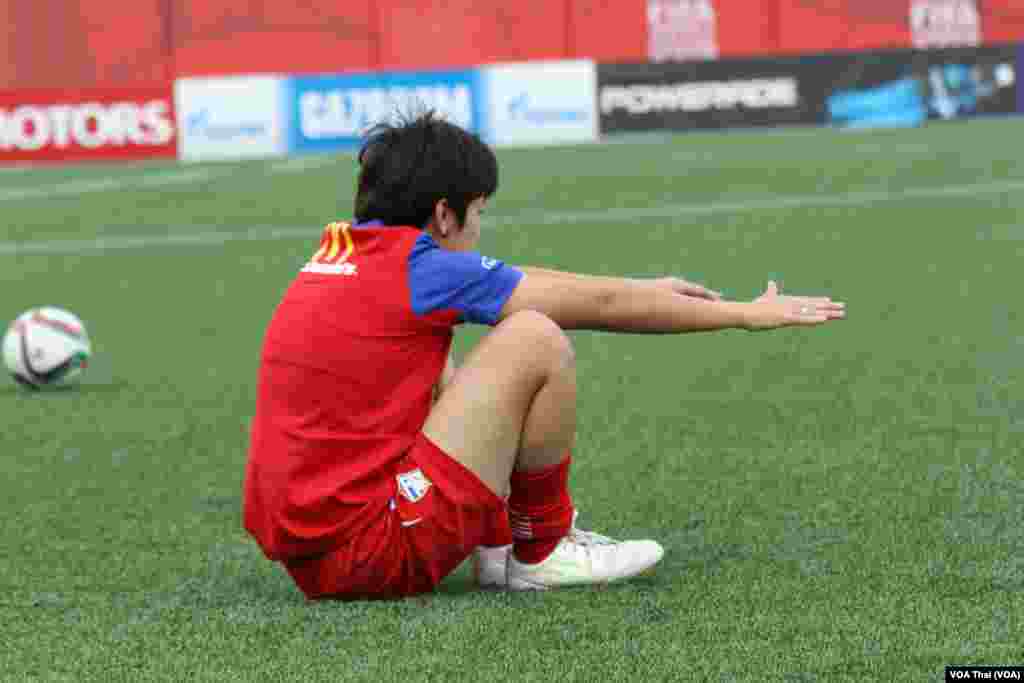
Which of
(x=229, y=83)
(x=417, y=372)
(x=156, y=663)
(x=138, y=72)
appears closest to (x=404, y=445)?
(x=417, y=372)

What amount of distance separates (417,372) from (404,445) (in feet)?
0.52

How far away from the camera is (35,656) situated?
4.15 m

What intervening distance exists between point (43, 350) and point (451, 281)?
195 inches

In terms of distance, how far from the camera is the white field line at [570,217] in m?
16.0

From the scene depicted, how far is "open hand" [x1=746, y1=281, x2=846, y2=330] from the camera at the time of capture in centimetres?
430

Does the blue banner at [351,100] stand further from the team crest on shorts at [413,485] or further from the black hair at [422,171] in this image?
the team crest on shorts at [413,485]

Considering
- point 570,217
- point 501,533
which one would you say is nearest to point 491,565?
point 501,533

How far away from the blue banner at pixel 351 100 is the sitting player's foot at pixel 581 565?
933 inches

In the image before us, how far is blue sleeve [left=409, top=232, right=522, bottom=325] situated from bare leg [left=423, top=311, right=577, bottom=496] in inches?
3.0

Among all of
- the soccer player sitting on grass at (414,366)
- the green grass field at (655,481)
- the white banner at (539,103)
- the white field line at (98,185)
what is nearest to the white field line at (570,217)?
the green grass field at (655,481)

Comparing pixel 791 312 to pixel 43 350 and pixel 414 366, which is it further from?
pixel 43 350

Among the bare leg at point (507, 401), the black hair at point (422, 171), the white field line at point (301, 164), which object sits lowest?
the white field line at point (301, 164)

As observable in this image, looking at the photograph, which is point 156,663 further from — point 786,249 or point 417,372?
point 786,249

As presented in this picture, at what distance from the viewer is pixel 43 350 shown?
8812mm
